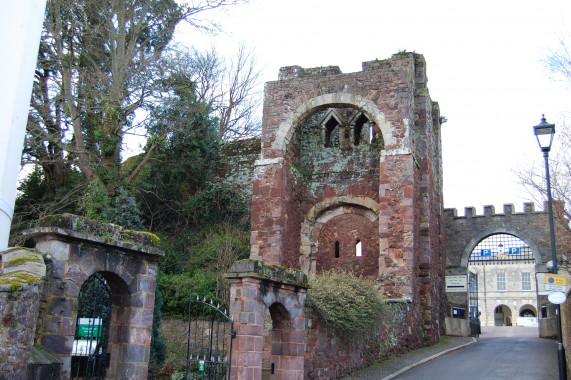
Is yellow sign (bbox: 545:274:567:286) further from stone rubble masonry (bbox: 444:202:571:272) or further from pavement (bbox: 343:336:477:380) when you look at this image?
stone rubble masonry (bbox: 444:202:571:272)

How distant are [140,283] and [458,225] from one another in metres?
22.1

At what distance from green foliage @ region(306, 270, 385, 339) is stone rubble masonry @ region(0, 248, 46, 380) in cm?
571

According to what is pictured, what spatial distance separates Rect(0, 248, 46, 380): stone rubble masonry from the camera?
5.77 metres

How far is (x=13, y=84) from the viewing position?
9.52 m

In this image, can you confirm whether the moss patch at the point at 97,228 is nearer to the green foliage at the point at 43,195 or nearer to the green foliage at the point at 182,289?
the green foliage at the point at 182,289

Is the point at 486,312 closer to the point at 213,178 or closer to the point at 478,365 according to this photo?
the point at 213,178

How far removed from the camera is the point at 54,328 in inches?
259

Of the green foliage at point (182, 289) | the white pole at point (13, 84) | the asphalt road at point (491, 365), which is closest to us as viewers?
the white pole at point (13, 84)

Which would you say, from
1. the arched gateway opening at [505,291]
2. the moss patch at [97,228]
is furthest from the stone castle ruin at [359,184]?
the arched gateway opening at [505,291]

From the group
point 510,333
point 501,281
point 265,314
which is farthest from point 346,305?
point 501,281

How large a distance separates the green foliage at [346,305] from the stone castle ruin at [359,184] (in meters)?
1.82

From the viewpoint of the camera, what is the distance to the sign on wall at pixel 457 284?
84.1ft

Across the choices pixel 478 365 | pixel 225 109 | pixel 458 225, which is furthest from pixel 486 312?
pixel 478 365

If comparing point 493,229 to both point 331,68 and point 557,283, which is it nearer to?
point 331,68
